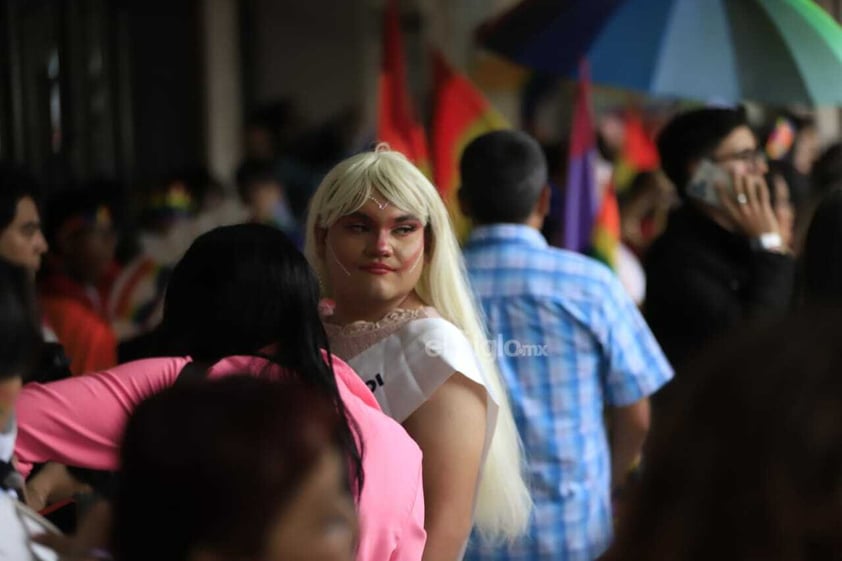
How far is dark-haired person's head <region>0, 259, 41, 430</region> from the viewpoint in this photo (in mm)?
1948

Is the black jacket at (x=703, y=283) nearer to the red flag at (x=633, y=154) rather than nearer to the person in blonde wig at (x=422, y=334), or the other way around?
the person in blonde wig at (x=422, y=334)

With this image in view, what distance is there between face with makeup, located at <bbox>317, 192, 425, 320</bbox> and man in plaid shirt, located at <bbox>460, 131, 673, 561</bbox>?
566mm

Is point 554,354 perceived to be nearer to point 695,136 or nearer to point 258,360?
point 695,136

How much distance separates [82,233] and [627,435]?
7.72ft

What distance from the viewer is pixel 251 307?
2.50 metres

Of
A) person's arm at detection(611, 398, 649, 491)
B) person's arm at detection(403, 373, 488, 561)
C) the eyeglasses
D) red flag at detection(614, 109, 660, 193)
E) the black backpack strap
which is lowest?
person's arm at detection(611, 398, 649, 491)

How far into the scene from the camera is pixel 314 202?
130 inches

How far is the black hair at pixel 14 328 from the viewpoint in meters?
1.95

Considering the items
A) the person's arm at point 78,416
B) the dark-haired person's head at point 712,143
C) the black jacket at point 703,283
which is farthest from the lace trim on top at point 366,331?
the dark-haired person's head at point 712,143

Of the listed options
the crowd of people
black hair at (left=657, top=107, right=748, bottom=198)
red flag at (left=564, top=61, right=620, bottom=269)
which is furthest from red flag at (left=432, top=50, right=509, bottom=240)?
black hair at (left=657, top=107, right=748, bottom=198)

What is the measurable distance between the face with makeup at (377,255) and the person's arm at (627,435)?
0.95 m

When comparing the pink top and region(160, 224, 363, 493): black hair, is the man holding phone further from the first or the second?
region(160, 224, 363, 493): black hair

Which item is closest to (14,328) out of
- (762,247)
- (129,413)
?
(129,413)

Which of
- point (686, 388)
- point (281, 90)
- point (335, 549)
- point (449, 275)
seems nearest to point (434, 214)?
point (449, 275)
